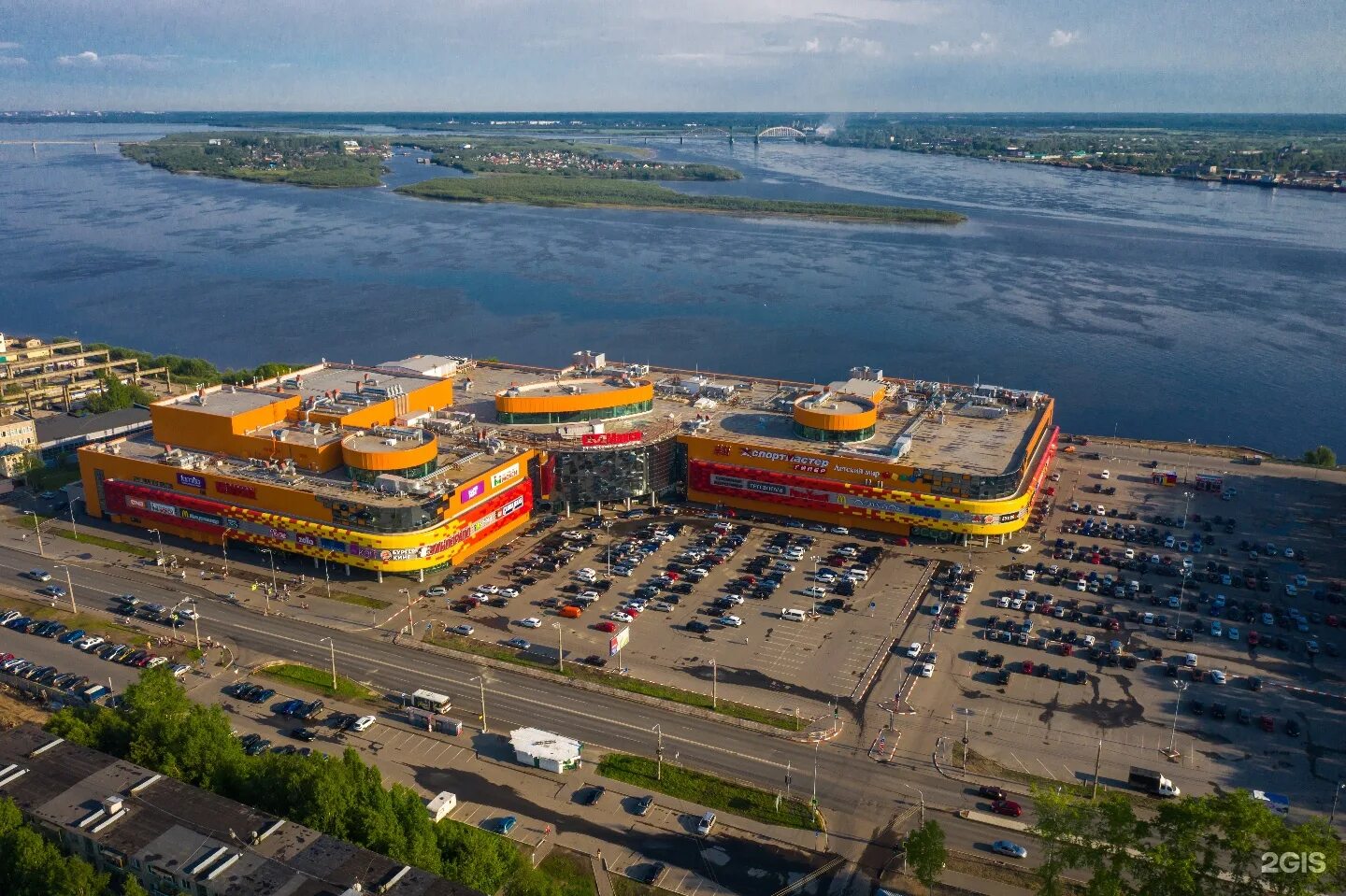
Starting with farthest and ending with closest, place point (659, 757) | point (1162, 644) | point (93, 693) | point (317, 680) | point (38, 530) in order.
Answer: point (38, 530) < point (1162, 644) < point (317, 680) < point (93, 693) < point (659, 757)

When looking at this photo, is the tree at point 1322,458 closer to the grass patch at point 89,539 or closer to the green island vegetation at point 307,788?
the green island vegetation at point 307,788

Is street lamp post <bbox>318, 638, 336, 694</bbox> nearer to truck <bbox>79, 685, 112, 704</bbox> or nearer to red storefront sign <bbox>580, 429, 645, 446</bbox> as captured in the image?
truck <bbox>79, 685, 112, 704</bbox>

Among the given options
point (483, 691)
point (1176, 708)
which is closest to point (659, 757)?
point (483, 691)

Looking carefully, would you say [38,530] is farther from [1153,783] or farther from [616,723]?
[1153,783]

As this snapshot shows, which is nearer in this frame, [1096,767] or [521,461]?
[1096,767]

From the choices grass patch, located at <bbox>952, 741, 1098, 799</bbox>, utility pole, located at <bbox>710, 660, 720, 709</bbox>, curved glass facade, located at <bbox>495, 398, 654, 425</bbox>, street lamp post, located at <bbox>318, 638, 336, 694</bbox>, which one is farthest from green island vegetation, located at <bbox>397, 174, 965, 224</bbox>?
street lamp post, located at <bbox>318, 638, 336, 694</bbox>

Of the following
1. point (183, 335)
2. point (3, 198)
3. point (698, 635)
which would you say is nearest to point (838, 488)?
point (698, 635)
